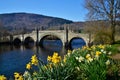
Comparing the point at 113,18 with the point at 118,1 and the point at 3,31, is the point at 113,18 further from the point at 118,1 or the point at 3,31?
the point at 3,31

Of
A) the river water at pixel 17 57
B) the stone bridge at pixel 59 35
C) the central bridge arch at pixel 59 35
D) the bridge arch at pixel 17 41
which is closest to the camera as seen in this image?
the river water at pixel 17 57

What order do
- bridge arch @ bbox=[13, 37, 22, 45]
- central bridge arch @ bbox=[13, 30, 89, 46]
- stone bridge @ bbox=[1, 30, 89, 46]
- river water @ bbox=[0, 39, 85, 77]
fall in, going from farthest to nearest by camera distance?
1. bridge arch @ bbox=[13, 37, 22, 45]
2. stone bridge @ bbox=[1, 30, 89, 46]
3. central bridge arch @ bbox=[13, 30, 89, 46]
4. river water @ bbox=[0, 39, 85, 77]

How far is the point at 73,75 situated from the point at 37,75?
113 cm

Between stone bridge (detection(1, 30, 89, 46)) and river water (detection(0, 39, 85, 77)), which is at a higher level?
stone bridge (detection(1, 30, 89, 46))

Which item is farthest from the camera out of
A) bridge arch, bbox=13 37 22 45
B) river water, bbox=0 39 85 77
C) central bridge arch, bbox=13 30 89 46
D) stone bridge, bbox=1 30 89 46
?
bridge arch, bbox=13 37 22 45

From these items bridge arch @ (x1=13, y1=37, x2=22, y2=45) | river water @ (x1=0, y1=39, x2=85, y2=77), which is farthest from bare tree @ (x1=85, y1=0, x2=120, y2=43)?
bridge arch @ (x1=13, y1=37, x2=22, y2=45)

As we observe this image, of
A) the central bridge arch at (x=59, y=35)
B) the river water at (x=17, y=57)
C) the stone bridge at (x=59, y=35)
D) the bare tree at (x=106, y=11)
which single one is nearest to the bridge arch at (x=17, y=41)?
the stone bridge at (x=59, y=35)

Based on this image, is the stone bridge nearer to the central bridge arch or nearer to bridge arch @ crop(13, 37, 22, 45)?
the central bridge arch

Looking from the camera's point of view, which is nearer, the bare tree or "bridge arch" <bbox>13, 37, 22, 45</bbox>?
the bare tree

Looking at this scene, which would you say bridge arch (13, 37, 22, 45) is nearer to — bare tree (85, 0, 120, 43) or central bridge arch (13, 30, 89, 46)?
central bridge arch (13, 30, 89, 46)

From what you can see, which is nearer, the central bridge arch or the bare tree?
the bare tree

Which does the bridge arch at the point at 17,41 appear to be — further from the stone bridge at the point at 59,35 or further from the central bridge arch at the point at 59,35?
the central bridge arch at the point at 59,35

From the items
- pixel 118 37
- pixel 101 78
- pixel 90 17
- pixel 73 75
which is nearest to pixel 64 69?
pixel 73 75

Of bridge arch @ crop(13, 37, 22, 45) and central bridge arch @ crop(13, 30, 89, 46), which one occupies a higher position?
central bridge arch @ crop(13, 30, 89, 46)
